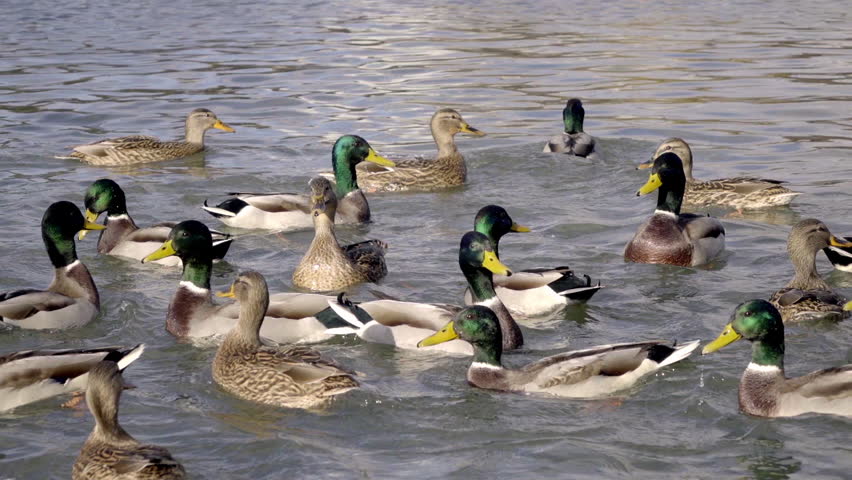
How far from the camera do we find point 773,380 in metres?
7.41

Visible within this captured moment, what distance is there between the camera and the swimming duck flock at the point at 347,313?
7.39 meters

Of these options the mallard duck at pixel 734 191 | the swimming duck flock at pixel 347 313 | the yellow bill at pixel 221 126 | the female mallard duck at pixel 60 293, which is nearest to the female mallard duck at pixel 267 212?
the swimming duck flock at pixel 347 313

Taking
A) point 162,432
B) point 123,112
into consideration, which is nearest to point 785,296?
point 162,432

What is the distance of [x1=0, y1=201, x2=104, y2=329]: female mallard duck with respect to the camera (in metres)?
8.78

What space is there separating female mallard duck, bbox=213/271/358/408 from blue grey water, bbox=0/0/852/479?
4.5 inches

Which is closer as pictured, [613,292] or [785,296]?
[785,296]

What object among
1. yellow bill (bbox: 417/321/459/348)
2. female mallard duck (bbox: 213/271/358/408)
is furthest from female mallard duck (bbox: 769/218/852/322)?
female mallard duck (bbox: 213/271/358/408)

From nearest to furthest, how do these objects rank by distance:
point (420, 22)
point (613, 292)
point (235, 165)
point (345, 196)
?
point (613, 292)
point (345, 196)
point (235, 165)
point (420, 22)

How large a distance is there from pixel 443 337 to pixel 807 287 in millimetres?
3017

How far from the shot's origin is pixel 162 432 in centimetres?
725

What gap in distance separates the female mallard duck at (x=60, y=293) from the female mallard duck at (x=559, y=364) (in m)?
2.64

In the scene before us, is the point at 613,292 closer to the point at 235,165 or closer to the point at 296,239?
the point at 296,239

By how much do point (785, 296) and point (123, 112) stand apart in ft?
36.9

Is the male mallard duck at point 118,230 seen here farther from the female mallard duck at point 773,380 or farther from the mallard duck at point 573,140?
the female mallard duck at point 773,380
